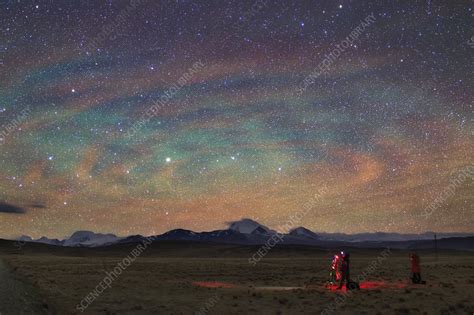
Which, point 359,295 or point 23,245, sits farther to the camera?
point 23,245

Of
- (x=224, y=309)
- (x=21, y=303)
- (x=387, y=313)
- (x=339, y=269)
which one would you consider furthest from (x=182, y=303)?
(x=339, y=269)

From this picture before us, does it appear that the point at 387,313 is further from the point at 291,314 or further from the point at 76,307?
the point at 76,307

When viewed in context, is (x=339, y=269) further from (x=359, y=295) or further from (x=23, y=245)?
(x=23, y=245)

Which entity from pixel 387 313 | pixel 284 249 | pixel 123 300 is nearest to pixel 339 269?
pixel 387 313

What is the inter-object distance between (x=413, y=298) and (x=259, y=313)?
9.20 metres

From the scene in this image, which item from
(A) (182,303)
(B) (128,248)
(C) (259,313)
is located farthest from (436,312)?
(B) (128,248)

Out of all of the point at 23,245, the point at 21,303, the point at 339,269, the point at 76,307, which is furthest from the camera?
the point at 23,245

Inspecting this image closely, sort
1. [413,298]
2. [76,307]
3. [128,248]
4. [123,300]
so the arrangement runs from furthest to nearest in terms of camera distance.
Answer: [128,248] → [413,298] → [123,300] → [76,307]

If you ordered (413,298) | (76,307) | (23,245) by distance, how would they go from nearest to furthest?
(76,307) < (413,298) < (23,245)

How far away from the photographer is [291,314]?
21203 millimetres

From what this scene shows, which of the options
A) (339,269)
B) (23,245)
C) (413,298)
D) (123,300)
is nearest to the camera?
(123,300)

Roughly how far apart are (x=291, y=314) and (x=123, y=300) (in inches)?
321

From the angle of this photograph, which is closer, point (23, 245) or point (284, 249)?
point (284, 249)

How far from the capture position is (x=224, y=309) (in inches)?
878
